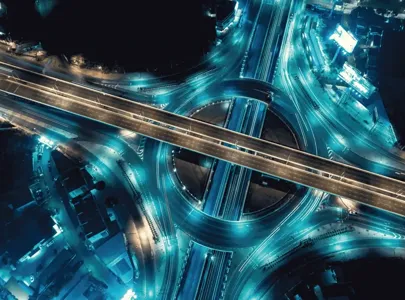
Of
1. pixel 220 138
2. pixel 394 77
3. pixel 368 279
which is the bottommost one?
pixel 368 279

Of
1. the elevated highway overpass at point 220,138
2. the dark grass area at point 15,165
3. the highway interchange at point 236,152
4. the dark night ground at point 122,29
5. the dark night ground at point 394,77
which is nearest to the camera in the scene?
the highway interchange at point 236,152

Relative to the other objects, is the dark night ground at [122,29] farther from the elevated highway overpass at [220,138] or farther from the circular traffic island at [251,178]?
the circular traffic island at [251,178]

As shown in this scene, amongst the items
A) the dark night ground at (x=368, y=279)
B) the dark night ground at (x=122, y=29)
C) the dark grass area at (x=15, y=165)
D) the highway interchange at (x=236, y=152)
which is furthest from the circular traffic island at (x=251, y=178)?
the dark grass area at (x=15, y=165)

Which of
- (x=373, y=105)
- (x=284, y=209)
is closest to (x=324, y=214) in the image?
(x=284, y=209)

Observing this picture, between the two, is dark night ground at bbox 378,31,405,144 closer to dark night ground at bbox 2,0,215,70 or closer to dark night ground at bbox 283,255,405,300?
dark night ground at bbox 283,255,405,300

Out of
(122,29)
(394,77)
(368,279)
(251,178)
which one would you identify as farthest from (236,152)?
(122,29)

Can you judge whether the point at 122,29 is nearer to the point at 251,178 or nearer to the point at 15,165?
the point at 15,165
